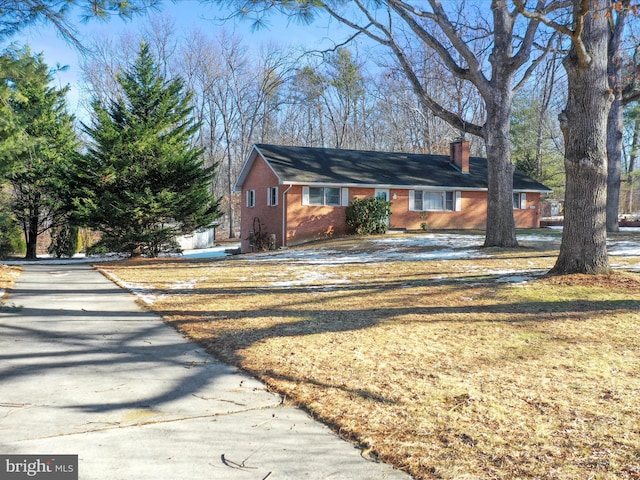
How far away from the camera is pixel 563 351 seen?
485 cm

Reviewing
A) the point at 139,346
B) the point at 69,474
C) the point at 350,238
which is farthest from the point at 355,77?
the point at 69,474

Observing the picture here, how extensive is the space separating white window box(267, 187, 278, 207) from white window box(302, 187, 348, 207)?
1.34 m

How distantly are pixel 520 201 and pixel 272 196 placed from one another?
45.5 ft

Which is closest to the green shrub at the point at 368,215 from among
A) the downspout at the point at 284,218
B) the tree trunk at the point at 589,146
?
the downspout at the point at 284,218

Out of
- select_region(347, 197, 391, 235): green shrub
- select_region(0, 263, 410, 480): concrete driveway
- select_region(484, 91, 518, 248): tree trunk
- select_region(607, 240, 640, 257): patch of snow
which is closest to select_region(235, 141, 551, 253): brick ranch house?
select_region(347, 197, 391, 235): green shrub

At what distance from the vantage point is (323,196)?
75.4 feet

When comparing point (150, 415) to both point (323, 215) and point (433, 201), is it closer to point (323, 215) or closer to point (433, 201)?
point (323, 215)

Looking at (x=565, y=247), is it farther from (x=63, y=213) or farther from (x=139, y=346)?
(x=63, y=213)

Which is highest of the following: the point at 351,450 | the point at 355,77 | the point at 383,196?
the point at 355,77

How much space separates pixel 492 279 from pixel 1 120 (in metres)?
8.64

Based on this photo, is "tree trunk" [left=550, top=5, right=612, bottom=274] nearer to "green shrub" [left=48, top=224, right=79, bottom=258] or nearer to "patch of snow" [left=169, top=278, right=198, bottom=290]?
"patch of snow" [left=169, top=278, right=198, bottom=290]

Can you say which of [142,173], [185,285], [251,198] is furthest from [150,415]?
[251,198]

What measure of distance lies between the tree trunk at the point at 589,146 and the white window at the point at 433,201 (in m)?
16.7

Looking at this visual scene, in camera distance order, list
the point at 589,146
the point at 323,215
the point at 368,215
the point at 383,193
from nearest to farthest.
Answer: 1. the point at 589,146
2. the point at 368,215
3. the point at 323,215
4. the point at 383,193
